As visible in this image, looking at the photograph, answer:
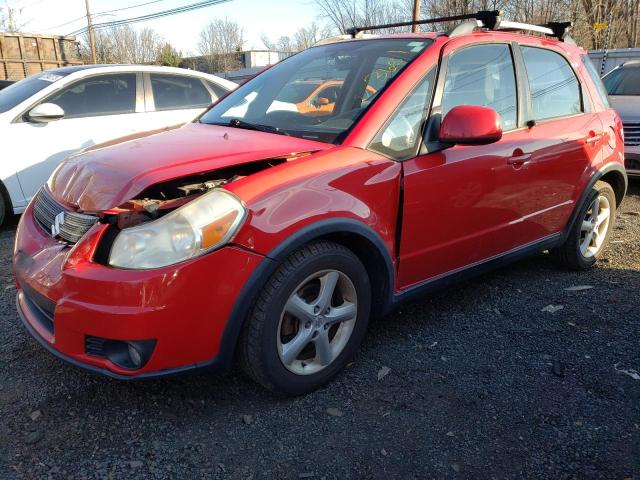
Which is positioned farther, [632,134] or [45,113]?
[632,134]

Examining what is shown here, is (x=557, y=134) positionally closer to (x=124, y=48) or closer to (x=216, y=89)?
(x=216, y=89)

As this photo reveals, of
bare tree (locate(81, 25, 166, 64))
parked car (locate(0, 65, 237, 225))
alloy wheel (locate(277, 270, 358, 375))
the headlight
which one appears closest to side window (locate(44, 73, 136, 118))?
parked car (locate(0, 65, 237, 225))

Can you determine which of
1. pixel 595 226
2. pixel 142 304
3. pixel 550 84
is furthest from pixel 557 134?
pixel 142 304

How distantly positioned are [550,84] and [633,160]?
401 cm

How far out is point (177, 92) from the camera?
20.7 feet

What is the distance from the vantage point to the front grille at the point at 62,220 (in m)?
2.32

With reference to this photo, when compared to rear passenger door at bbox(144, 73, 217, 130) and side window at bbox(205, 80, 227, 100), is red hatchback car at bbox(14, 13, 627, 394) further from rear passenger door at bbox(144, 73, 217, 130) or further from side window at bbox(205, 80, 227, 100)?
side window at bbox(205, 80, 227, 100)

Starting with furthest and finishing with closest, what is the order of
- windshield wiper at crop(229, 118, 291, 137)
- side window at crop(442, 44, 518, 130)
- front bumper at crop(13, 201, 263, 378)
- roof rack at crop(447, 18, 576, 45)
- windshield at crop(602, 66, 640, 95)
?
windshield at crop(602, 66, 640, 95)
roof rack at crop(447, 18, 576, 45)
side window at crop(442, 44, 518, 130)
windshield wiper at crop(229, 118, 291, 137)
front bumper at crop(13, 201, 263, 378)

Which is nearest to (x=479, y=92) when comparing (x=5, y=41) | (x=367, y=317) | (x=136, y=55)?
(x=367, y=317)

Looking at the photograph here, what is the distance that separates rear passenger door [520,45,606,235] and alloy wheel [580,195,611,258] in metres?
0.44

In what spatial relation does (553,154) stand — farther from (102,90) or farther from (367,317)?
(102,90)

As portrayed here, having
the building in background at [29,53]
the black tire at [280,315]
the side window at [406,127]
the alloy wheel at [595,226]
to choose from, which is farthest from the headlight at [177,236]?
the building in background at [29,53]

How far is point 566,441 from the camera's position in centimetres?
229

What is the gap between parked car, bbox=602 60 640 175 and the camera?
6.93 m
